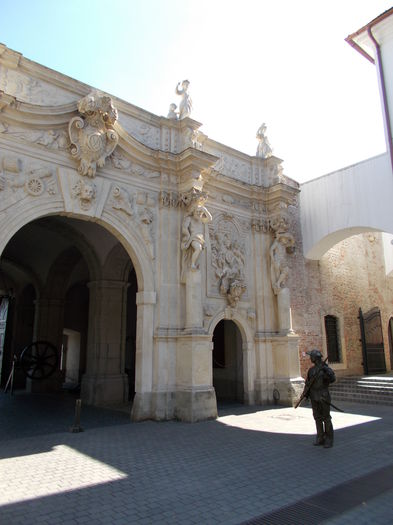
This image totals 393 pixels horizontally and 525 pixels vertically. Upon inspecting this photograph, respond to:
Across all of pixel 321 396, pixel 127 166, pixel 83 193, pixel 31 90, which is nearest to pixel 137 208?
pixel 127 166

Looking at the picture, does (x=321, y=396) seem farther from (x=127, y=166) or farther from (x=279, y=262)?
(x=127, y=166)

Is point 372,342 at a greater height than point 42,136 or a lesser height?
Result: lesser

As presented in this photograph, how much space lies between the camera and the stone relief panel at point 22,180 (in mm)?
8303

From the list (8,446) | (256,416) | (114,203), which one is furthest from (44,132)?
(256,416)

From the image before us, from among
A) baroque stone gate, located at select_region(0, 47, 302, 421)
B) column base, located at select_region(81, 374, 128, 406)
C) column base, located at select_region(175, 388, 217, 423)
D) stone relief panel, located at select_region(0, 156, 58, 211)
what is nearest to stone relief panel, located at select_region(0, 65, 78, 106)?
baroque stone gate, located at select_region(0, 47, 302, 421)

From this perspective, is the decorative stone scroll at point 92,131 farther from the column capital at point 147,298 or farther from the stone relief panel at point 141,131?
the column capital at point 147,298

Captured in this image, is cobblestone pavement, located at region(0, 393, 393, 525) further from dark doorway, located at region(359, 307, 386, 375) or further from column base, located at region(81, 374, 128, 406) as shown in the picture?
dark doorway, located at region(359, 307, 386, 375)

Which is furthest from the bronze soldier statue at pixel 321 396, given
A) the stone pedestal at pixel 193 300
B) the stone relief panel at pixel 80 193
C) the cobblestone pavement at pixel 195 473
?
the stone relief panel at pixel 80 193

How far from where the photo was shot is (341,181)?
46.6 ft

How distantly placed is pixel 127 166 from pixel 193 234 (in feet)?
7.77

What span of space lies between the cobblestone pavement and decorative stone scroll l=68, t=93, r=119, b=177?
5805 mm

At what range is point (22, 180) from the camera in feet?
28.0

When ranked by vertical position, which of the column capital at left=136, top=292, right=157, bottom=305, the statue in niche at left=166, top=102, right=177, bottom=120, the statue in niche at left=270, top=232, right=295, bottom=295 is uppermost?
the statue in niche at left=166, top=102, right=177, bottom=120

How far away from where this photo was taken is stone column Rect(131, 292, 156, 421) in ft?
31.3
